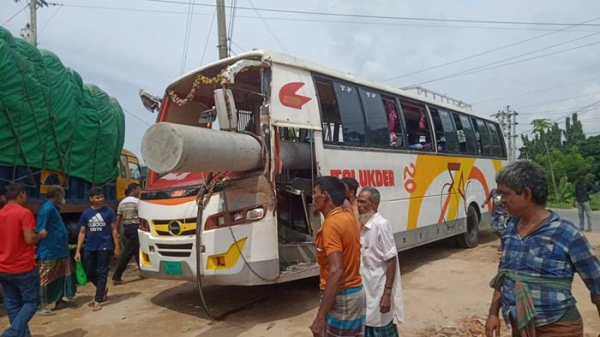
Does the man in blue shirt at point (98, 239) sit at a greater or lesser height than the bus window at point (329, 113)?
lesser

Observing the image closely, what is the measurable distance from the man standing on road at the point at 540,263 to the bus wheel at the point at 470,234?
315 inches

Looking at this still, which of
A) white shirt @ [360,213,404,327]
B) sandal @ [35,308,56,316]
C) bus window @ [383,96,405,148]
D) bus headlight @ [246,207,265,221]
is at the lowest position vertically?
sandal @ [35,308,56,316]

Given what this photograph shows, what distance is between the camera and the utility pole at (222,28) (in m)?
11.4

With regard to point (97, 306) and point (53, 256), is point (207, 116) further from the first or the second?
point (97, 306)

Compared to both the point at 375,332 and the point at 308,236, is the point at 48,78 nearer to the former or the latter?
the point at 308,236

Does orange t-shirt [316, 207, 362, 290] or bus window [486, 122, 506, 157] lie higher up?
bus window [486, 122, 506, 157]

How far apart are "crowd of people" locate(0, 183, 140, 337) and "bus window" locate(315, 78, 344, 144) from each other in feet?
10.7

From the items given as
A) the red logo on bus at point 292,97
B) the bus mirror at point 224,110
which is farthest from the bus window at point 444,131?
the bus mirror at point 224,110

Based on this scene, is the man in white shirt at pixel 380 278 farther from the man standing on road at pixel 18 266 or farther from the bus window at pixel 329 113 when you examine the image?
the man standing on road at pixel 18 266

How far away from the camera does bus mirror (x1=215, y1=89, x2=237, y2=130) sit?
195 inches

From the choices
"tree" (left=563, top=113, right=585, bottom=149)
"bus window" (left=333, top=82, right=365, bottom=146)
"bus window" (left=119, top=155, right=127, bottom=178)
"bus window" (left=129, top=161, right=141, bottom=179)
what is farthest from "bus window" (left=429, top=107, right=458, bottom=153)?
"tree" (left=563, top=113, right=585, bottom=149)

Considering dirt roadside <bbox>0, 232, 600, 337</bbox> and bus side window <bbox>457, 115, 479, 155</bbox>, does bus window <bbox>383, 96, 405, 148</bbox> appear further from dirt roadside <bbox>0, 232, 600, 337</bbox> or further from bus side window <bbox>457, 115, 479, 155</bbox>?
bus side window <bbox>457, 115, 479, 155</bbox>

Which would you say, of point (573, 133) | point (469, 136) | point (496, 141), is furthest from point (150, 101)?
point (573, 133)

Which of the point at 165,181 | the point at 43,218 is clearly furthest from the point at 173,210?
the point at 43,218
